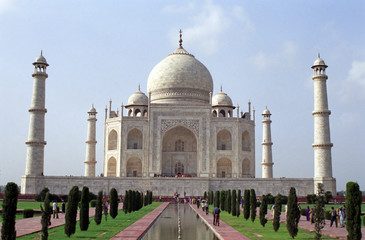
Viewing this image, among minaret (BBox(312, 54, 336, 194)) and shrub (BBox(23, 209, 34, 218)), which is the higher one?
minaret (BBox(312, 54, 336, 194))

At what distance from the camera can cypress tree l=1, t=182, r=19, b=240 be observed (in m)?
7.79

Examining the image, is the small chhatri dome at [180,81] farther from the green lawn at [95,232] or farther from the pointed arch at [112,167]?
the green lawn at [95,232]

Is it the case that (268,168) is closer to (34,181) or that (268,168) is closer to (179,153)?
(179,153)

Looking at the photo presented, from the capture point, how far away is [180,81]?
34.0 meters

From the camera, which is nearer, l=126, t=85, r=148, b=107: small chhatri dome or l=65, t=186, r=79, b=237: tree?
l=65, t=186, r=79, b=237: tree

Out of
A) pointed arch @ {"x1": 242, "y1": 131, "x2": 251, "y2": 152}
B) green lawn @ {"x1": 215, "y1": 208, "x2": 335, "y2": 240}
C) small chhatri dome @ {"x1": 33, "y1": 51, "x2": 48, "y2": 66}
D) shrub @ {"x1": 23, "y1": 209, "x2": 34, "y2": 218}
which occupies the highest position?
small chhatri dome @ {"x1": 33, "y1": 51, "x2": 48, "y2": 66}

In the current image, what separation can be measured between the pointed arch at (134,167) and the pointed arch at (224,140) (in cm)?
559

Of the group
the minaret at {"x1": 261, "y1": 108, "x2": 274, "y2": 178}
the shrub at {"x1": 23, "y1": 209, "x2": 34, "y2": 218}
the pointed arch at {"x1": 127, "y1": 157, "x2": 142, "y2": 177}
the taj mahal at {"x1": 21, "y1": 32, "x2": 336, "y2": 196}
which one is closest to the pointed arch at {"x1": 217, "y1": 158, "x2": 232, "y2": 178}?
the taj mahal at {"x1": 21, "y1": 32, "x2": 336, "y2": 196}

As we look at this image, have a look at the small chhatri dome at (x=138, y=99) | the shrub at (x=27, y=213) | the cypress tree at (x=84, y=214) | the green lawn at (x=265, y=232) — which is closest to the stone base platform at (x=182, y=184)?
the small chhatri dome at (x=138, y=99)

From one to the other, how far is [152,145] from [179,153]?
2585 mm

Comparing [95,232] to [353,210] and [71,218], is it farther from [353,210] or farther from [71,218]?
[353,210]

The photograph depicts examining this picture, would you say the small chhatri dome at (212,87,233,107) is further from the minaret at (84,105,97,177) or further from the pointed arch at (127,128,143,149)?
the minaret at (84,105,97,177)

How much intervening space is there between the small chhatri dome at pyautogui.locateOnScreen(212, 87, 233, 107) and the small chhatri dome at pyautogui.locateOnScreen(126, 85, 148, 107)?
16.6ft

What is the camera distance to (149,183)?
2748 cm
